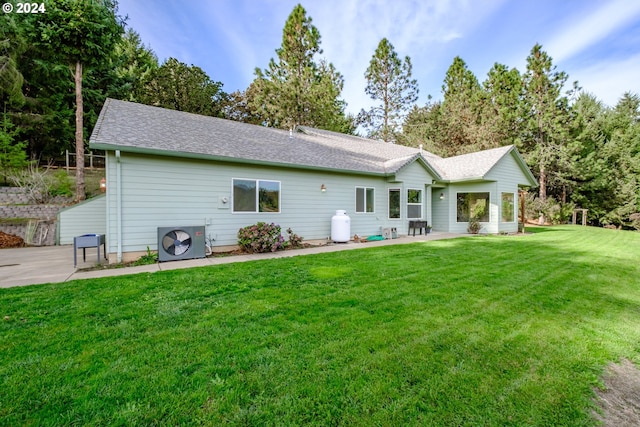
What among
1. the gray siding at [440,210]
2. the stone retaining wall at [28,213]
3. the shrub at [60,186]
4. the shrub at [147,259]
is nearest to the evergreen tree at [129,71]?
the shrub at [60,186]

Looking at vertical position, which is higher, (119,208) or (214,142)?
(214,142)

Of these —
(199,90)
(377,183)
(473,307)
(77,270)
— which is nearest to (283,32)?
(199,90)

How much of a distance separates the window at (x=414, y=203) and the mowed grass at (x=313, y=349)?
669cm

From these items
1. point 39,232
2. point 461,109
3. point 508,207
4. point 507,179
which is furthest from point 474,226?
point 39,232

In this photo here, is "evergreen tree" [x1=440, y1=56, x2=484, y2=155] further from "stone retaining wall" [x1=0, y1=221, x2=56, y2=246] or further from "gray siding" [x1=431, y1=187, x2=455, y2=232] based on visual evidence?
"stone retaining wall" [x1=0, y1=221, x2=56, y2=246]

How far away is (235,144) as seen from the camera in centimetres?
864

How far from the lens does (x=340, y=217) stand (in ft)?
30.2

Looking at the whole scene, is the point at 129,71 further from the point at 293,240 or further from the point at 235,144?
the point at 293,240

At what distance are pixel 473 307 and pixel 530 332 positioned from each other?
687 mm

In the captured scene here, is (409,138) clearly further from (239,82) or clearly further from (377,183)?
(377,183)

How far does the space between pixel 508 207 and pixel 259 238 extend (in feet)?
39.4

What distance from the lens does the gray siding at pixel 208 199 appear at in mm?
6500

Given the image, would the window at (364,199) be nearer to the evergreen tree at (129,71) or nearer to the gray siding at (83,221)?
the gray siding at (83,221)

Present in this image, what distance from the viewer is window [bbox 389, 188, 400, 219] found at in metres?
11.0
